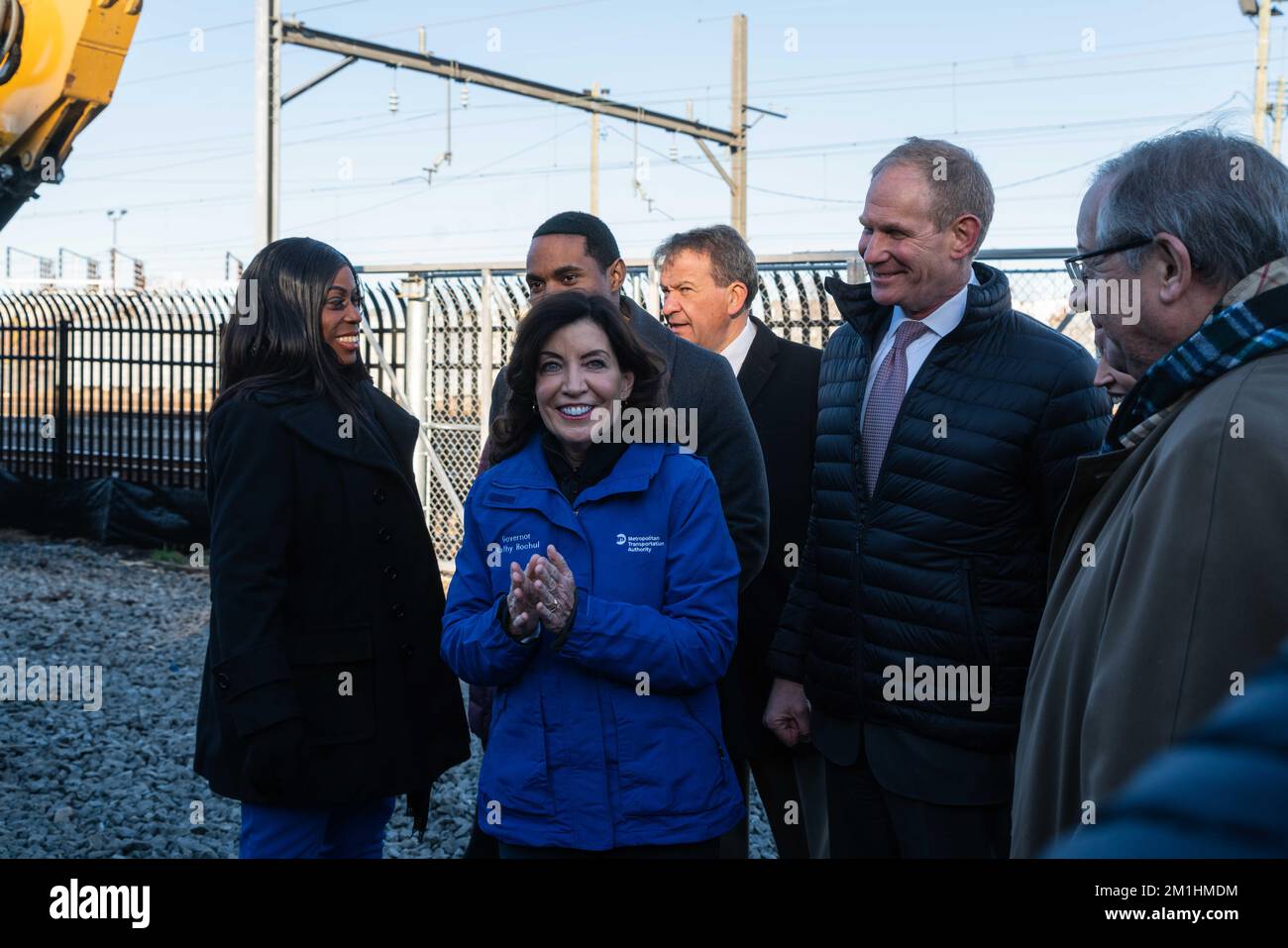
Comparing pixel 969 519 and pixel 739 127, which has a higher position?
pixel 739 127

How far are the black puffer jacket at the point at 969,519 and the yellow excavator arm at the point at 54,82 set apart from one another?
20.0 feet

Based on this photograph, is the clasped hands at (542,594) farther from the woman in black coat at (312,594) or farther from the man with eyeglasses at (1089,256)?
the man with eyeglasses at (1089,256)

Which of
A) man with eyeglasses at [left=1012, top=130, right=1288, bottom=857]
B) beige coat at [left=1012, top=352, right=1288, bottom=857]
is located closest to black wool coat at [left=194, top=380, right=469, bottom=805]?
man with eyeglasses at [left=1012, top=130, right=1288, bottom=857]

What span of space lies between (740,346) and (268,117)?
11.1 metres

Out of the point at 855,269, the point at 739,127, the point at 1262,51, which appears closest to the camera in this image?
the point at 855,269

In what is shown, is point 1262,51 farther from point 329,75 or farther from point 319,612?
point 319,612

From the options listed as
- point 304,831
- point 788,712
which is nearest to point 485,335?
point 788,712

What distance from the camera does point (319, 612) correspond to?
336 cm

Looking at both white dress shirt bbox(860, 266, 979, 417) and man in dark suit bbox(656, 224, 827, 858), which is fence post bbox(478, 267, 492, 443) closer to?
man in dark suit bbox(656, 224, 827, 858)

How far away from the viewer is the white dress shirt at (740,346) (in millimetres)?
4684

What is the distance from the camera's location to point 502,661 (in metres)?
2.93

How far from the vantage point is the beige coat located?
5.64 ft
